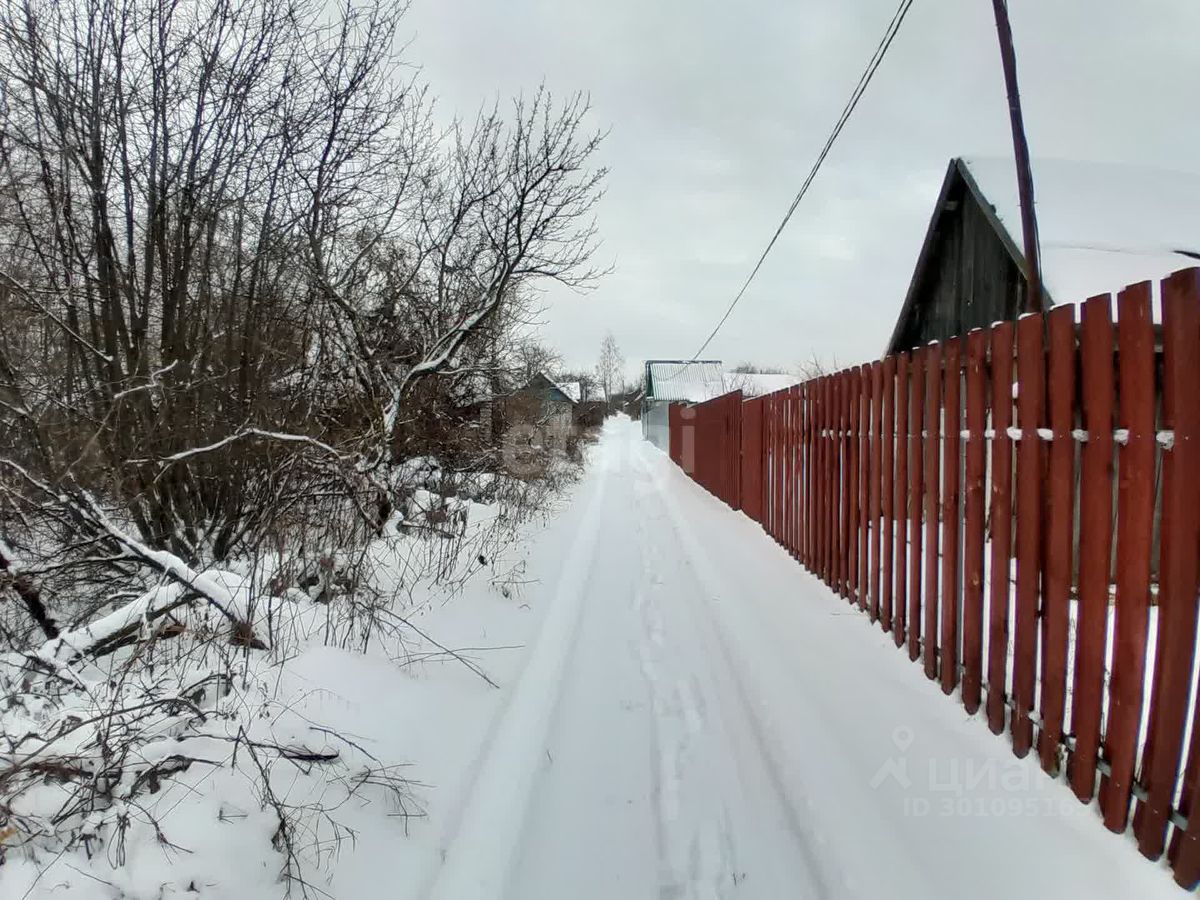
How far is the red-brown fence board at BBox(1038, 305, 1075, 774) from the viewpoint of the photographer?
2.04 metres

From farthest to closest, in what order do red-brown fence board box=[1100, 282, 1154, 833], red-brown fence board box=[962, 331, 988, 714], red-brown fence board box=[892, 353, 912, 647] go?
red-brown fence board box=[892, 353, 912, 647], red-brown fence board box=[962, 331, 988, 714], red-brown fence board box=[1100, 282, 1154, 833]

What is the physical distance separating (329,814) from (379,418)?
4917mm

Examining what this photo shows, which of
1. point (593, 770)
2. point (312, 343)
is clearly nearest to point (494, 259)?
point (312, 343)

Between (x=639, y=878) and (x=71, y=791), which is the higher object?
(x=71, y=791)

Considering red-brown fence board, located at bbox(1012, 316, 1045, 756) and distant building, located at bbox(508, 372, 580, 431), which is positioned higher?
distant building, located at bbox(508, 372, 580, 431)

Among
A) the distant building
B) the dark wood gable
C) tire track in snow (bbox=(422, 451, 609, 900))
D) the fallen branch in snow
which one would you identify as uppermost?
the dark wood gable

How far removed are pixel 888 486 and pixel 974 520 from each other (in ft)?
3.77

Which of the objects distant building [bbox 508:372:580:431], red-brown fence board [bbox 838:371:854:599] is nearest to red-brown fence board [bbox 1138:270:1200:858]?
red-brown fence board [bbox 838:371:854:599]

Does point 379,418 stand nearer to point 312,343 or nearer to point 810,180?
point 312,343

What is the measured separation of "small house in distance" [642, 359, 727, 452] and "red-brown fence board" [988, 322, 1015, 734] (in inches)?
1123

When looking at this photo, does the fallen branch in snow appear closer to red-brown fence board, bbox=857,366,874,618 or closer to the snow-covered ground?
the snow-covered ground

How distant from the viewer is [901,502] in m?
3.52

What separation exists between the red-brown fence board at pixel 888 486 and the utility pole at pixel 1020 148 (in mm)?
2938

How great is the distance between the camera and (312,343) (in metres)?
6.95
